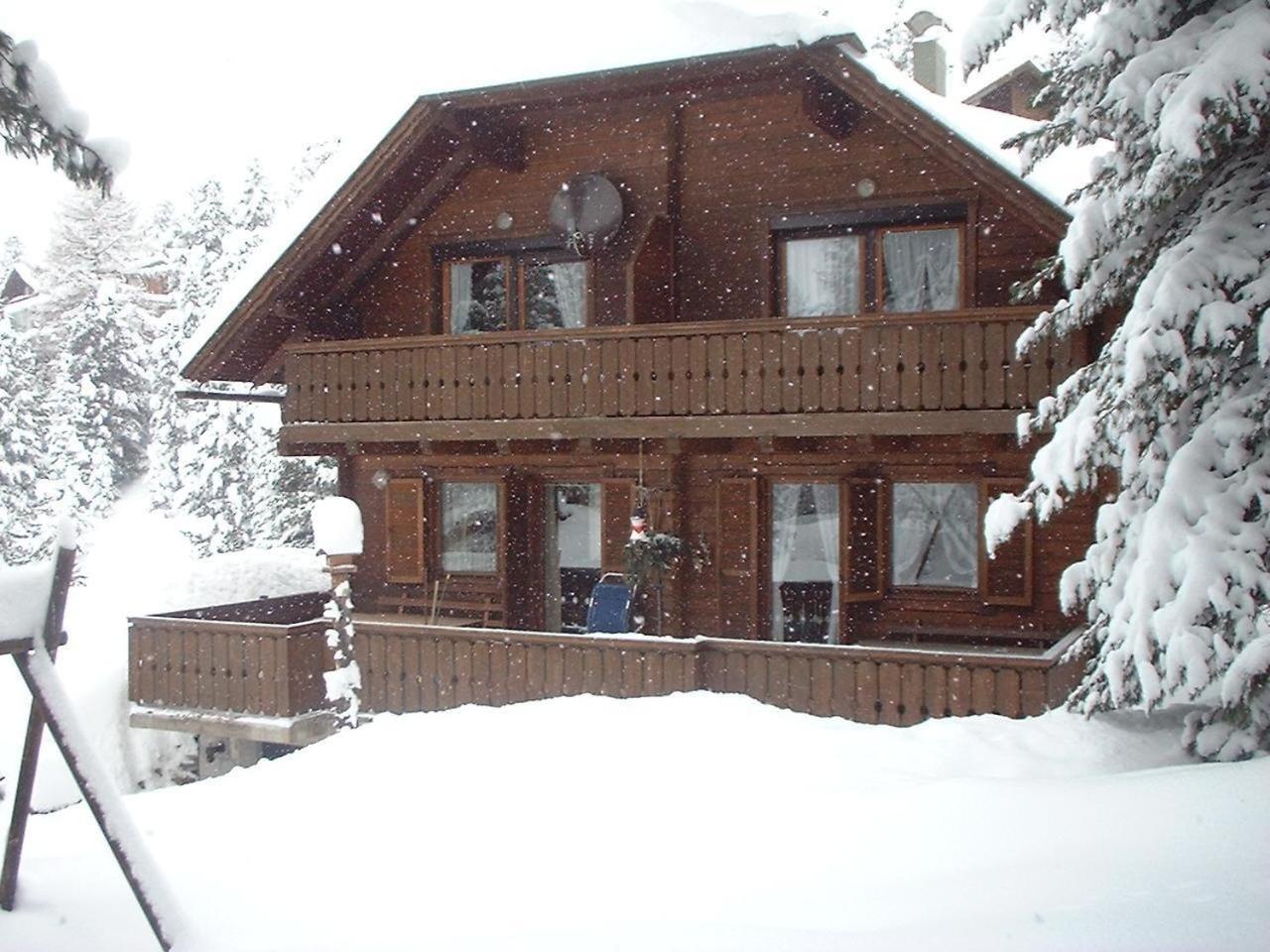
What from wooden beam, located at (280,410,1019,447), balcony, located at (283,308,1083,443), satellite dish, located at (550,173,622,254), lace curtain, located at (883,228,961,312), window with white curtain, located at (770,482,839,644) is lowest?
window with white curtain, located at (770,482,839,644)

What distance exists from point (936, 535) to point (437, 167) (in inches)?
328

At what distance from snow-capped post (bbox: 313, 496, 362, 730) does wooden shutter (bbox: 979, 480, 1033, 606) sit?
23.3 ft

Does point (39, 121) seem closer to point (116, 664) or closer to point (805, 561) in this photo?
point (805, 561)

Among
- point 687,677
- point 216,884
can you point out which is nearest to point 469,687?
point 687,677

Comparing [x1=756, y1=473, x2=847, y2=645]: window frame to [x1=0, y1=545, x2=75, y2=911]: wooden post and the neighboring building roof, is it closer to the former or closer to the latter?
[x1=0, y1=545, x2=75, y2=911]: wooden post

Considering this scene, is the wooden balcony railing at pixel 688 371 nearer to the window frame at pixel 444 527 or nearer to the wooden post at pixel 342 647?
the window frame at pixel 444 527

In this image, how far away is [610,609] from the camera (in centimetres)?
1415

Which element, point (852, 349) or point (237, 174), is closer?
point (852, 349)

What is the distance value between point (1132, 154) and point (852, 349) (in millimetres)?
4877

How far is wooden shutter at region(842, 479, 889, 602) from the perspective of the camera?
1370 centimetres

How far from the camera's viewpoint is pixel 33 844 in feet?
22.4

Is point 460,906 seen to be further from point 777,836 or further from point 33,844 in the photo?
point 33,844

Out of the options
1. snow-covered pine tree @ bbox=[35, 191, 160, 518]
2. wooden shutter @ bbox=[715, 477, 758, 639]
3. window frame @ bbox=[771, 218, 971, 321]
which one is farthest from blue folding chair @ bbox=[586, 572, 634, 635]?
snow-covered pine tree @ bbox=[35, 191, 160, 518]

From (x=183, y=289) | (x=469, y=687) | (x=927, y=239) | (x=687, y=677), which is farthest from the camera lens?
(x=183, y=289)
